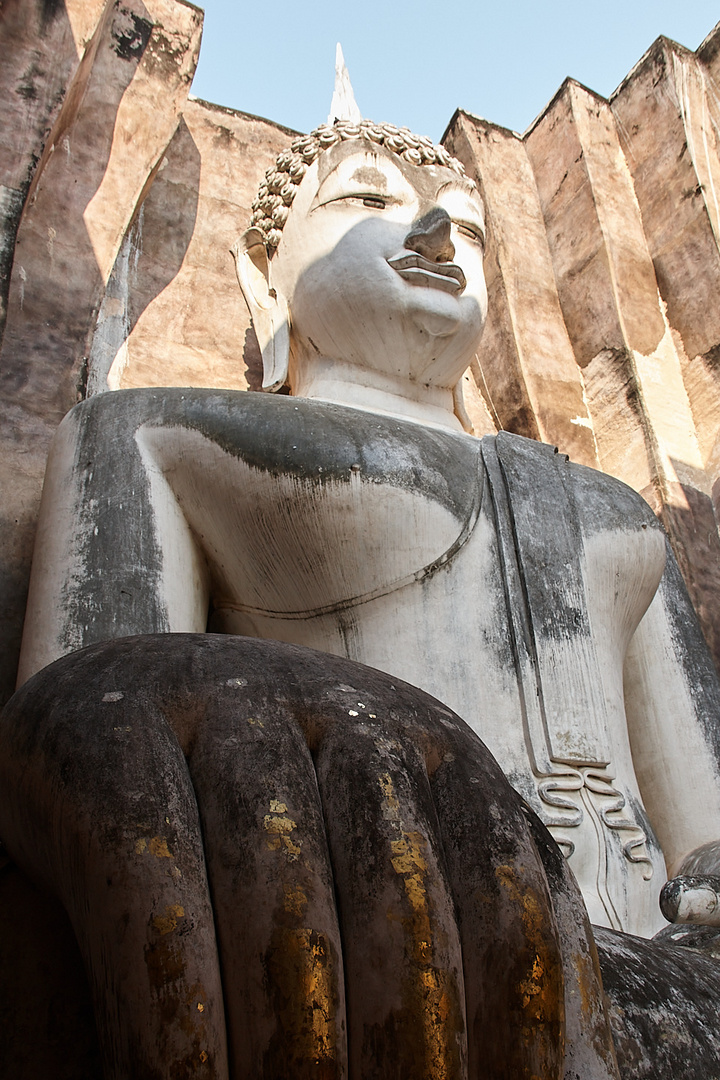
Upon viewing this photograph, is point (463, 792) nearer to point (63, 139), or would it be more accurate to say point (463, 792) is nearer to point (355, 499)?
point (355, 499)

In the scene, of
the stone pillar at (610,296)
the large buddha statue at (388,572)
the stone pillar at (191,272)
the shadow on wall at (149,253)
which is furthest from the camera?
the stone pillar at (610,296)

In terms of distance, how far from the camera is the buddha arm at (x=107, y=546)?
2.42 metres

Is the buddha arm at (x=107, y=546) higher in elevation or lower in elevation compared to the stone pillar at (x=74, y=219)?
lower

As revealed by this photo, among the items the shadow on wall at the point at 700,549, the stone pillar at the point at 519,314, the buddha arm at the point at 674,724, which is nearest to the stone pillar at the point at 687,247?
the shadow on wall at the point at 700,549

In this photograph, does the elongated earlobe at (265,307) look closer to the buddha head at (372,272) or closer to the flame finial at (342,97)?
the buddha head at (372,272)

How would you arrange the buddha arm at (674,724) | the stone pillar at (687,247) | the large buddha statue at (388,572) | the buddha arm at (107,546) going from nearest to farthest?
the large buddha statue at (388,572)
the buddha arm at (107,546)
the buddha arm at (674,724)
the stone pillar at (687,247)

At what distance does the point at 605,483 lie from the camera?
3.22m

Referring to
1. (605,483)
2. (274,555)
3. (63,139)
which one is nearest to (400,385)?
(605,483)

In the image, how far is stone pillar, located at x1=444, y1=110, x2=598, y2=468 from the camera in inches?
187

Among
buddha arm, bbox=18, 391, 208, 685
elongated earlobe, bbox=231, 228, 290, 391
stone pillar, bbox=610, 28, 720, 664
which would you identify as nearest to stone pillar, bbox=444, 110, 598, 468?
stone pillar, bbox=610, 28, 720, 664

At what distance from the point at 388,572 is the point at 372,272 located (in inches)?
45.3

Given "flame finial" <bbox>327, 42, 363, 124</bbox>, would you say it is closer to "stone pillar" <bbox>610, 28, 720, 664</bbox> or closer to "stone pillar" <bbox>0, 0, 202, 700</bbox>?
"stone pillar" <bbox>0, 0, 202, 700</bbox>

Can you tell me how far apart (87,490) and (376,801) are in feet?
5.12

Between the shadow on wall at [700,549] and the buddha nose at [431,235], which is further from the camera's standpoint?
the shadow on wall at [700,549]
